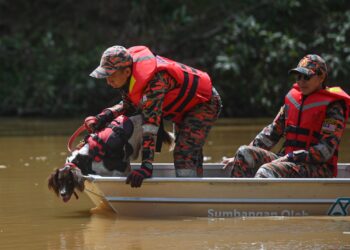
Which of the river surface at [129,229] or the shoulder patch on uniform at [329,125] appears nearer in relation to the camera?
the river surface at [129,229]

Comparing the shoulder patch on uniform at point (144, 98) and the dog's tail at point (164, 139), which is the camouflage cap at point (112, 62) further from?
the dog's tail at point (164, 139)

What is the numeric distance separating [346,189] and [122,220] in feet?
6.07

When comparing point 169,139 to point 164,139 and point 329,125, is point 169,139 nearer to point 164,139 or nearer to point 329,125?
point 164,139

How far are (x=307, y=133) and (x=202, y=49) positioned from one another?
1429 cm

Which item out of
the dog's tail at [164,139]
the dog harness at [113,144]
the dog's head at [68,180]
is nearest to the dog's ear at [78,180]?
the dog's head at [68,180]

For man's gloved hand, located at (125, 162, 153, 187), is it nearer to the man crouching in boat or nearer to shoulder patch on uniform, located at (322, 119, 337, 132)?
the man crouching in boat

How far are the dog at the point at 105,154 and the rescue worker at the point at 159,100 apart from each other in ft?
0.70

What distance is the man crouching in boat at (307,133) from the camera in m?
8.42

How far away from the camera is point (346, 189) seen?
8250 mm

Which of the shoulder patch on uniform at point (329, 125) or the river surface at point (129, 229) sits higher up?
the shoulder patch on uniform at point (329, 125)

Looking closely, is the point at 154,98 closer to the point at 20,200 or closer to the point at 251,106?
the point at 20,200

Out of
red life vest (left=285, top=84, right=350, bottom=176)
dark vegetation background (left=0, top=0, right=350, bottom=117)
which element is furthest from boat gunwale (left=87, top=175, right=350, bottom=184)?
dark vegetation background (left=0, top=0, right=350, bottom=117)

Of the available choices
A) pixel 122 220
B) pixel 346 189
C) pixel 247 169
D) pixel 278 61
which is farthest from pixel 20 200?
pixel 278 61

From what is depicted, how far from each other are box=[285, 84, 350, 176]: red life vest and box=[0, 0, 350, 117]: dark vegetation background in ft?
40.1
